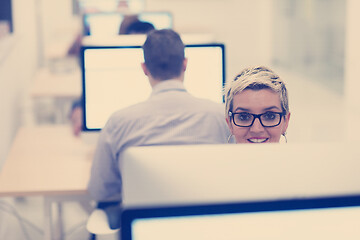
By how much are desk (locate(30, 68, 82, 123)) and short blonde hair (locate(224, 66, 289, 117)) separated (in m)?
2.47

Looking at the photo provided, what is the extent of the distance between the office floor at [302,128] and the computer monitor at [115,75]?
47 cm

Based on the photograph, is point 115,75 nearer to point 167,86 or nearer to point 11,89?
point 167,86

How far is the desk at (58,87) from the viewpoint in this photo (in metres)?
3.86

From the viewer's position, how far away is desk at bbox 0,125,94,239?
2000 mm

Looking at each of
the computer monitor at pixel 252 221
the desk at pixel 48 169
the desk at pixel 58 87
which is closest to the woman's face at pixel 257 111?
the computer monitor at pixel 252 221

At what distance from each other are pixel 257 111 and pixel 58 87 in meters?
2.87

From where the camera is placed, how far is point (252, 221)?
0.74 meters

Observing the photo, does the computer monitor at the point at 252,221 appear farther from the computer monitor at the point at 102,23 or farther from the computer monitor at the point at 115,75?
the computer monitor at the point at 102,23

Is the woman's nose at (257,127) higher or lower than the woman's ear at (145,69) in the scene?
lower

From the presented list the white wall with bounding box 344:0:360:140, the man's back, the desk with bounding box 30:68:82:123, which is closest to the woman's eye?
the man's back

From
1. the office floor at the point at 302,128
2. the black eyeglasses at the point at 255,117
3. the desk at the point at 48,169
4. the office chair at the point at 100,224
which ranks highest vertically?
the black eyeglasses at the point at 255,117

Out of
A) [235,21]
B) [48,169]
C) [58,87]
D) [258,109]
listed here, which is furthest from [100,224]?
[235,21]

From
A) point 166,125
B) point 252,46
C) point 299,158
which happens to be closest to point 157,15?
point 166,125

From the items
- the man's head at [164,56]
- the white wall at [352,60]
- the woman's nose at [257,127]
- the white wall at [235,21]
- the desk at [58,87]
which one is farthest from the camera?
the white wall at [235,21]
